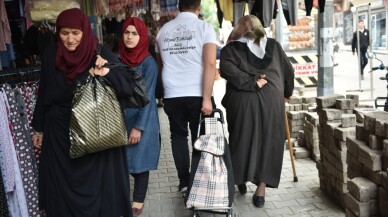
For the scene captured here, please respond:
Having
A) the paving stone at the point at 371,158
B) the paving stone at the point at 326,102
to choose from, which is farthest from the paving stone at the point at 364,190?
the paving stone at the point at 326,102

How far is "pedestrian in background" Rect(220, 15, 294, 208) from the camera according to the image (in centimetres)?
417

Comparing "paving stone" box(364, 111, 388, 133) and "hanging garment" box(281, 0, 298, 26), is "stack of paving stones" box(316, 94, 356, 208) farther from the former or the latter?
"hanging garment" box(281, 0, 298, 26)

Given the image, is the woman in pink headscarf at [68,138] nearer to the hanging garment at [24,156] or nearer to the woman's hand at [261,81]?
the hanging garment at [24,156]

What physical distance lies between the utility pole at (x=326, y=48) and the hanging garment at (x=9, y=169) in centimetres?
455

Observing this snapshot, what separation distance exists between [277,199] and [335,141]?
0.89 meters

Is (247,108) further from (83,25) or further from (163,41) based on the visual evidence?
(83,25)

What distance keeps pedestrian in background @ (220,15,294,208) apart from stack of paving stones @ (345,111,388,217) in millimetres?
1017

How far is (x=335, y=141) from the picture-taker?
13.7ft

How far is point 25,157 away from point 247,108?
2126 mm

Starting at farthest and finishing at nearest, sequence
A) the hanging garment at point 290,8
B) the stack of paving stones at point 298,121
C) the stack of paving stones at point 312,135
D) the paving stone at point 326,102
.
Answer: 1. the hanging garment at point 290,8
2. the stack of paving stones at point 298,121
3. the stack of paving stones at point 312,135
4. the paving stone at point 326,102

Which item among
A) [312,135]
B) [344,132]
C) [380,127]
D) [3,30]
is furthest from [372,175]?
[3,30]

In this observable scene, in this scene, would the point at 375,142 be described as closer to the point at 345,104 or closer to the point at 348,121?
the point at 348,121

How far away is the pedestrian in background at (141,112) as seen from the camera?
12.2ft

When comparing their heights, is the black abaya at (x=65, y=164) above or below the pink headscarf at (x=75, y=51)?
below
